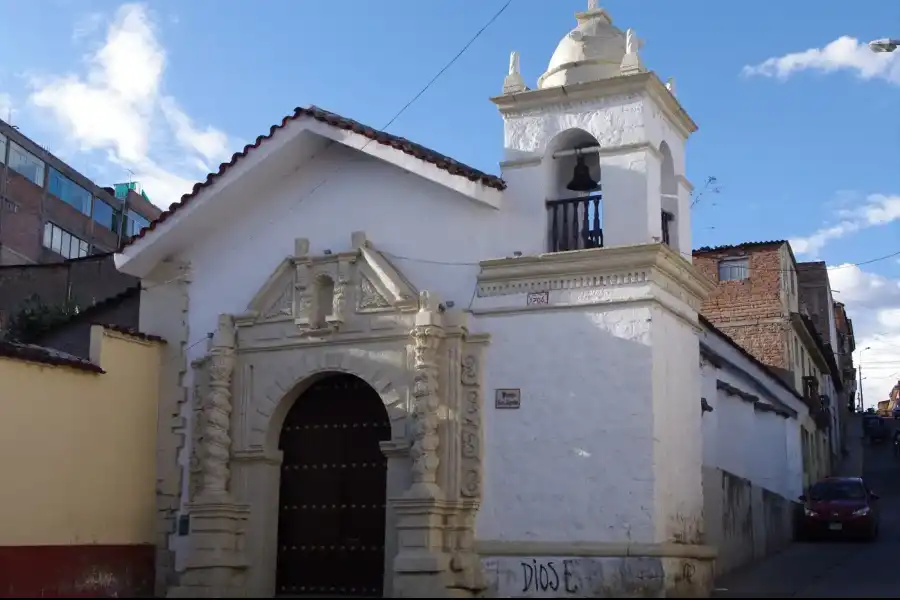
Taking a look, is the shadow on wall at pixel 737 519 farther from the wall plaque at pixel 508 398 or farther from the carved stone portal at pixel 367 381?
the carved stone portal at pixel 367 381

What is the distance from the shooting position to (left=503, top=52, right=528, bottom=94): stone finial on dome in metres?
13.1

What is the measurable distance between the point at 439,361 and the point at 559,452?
5.93 feet

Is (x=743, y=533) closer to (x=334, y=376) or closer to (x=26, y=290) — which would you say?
(x=334, y=376)

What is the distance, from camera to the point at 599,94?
1266 centimetres

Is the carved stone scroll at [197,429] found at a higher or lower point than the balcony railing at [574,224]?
lower

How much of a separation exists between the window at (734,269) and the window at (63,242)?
1073 inches

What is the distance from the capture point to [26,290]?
2541 cm

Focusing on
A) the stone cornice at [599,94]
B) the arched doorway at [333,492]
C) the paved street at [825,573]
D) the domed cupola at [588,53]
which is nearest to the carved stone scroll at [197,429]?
the arched doorway at [333,492]

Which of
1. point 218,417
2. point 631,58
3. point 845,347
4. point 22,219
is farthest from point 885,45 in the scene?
point 845,347

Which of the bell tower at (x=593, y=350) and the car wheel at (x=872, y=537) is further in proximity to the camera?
the car wheel at (x=872, y=537)

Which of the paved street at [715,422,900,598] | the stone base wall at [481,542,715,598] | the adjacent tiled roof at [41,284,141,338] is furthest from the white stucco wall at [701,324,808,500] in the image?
the adjacent tiled roof at [41,284,141,338]

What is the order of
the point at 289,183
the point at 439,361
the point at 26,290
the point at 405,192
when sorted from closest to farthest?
the point at 439,361 → the point at 405,192 → the point at 289,183 → the point at 26,290

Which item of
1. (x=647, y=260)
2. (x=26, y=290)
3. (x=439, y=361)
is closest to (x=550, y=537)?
(x=439, y=361)

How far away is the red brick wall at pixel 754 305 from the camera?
→ 3077cm
